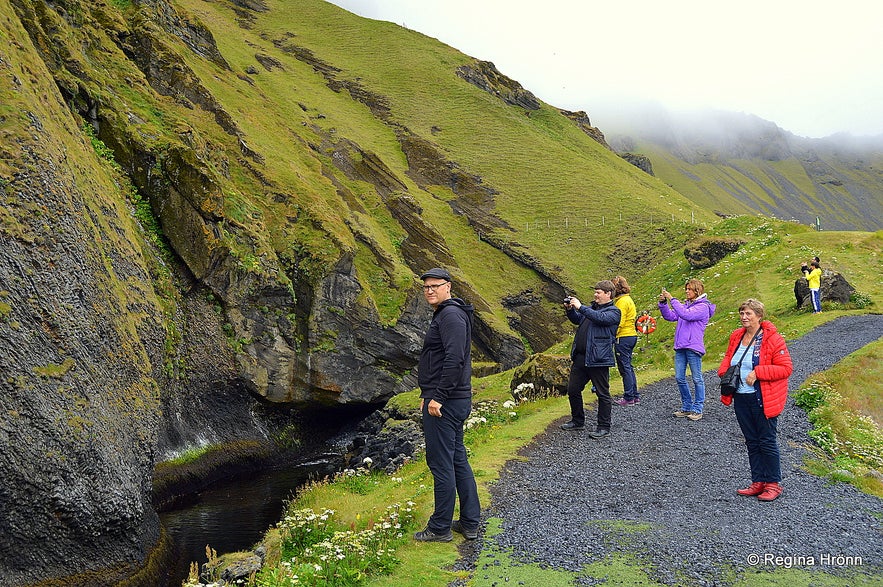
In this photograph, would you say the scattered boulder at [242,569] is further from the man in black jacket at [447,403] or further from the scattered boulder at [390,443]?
the scattered boulder at [390,443]

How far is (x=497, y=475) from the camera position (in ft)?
38.2

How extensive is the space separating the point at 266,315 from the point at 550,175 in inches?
2350

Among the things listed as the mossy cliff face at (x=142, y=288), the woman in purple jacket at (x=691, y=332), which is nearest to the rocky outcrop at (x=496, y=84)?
the mossy cliff face at (x=142, y=288)

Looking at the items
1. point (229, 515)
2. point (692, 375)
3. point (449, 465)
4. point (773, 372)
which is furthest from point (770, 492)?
point (229, 515)

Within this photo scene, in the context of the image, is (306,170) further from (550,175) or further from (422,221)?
(550,175)

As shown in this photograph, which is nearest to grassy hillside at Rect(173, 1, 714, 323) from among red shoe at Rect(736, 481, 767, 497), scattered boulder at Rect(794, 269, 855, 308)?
scattered boulder at Rect(794, 269, 855, 308)

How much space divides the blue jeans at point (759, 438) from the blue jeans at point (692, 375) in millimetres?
5676

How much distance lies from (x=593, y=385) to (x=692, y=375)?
11.0 feet

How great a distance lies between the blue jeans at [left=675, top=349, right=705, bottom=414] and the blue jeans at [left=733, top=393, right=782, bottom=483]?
5676 mm

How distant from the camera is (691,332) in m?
15.5

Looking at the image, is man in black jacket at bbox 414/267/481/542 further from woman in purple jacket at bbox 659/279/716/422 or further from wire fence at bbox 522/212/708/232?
wire fence at bbox 522/212/708/232

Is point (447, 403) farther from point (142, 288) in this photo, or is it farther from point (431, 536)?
point (142, 288)

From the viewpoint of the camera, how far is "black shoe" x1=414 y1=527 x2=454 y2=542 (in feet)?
27.8

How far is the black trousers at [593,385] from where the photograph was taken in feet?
45.4
